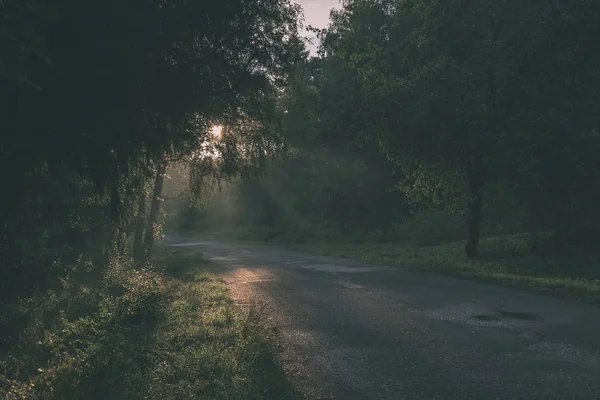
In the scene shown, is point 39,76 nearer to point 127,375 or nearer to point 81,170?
point 81,170

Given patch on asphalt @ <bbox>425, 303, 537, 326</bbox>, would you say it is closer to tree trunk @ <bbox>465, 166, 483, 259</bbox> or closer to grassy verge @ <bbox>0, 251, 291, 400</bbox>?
grassy verge @ <bbox>0, 251, 291, 400</bbox>

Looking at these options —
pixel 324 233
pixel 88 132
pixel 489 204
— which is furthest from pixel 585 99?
pixel 324 233

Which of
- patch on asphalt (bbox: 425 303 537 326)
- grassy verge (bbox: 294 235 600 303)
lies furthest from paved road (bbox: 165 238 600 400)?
grassy verge (bbox: 294 235 600 303)

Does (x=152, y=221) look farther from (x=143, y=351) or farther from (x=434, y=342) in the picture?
(x=434, y=342)

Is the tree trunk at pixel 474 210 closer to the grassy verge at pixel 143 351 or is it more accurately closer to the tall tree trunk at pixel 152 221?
the grassy verge at pixel 143 351

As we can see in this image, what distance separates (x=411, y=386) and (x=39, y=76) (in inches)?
210

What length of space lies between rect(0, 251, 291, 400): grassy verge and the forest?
5 centimetres

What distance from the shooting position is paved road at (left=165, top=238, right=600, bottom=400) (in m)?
5.83

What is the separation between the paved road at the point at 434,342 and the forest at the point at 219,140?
0.92 metres

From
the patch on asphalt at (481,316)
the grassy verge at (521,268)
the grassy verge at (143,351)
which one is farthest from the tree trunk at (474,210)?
the grassy verge at (143,351)

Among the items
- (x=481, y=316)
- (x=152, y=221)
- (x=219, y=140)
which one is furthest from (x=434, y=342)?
(x=152, y=221)

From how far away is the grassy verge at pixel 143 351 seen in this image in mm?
5797

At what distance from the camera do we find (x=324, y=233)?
144ft

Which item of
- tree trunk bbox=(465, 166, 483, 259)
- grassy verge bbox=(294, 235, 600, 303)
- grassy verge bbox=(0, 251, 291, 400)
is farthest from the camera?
tree trunk bbox=(465, 166, 483, 259)
